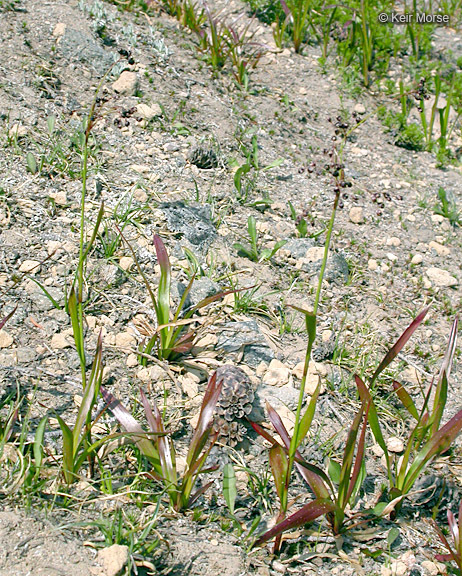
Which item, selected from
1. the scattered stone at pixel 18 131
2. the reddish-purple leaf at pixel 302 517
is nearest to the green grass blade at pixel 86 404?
the reddish-purple leaf at pixel 302 517

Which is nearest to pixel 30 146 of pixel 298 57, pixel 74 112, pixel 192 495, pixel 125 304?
pixel 74 112

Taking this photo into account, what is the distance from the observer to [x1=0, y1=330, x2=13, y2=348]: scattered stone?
105 inches

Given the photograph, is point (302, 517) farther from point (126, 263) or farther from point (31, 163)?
point (31, 163)

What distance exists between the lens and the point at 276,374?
2881 millimetres

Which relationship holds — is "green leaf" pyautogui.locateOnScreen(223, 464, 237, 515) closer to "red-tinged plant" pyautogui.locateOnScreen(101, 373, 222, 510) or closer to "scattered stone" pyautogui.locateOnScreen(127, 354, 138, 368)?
"red-tinged plant" pyautogui.locateOnScreen(101, 373, 222, 510)

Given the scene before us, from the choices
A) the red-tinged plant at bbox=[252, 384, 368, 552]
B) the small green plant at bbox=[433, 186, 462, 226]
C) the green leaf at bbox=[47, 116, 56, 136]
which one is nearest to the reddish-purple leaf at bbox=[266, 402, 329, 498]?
the red-tinged plant at bbox=[252, 384, 368, 552]

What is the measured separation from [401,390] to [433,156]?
304cm

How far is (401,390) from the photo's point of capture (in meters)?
2.54

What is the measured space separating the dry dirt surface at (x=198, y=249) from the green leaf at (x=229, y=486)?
9cm

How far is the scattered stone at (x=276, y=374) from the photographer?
2.85m

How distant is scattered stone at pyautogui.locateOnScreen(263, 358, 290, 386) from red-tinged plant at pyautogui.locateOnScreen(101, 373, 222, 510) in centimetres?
60

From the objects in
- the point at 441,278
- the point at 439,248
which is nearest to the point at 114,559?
the point at 441,278

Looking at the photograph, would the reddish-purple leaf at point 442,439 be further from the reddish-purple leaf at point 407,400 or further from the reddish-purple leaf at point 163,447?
the reddish-purple leaf at point 163,447

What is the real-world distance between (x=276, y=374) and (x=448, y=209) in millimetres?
2287
